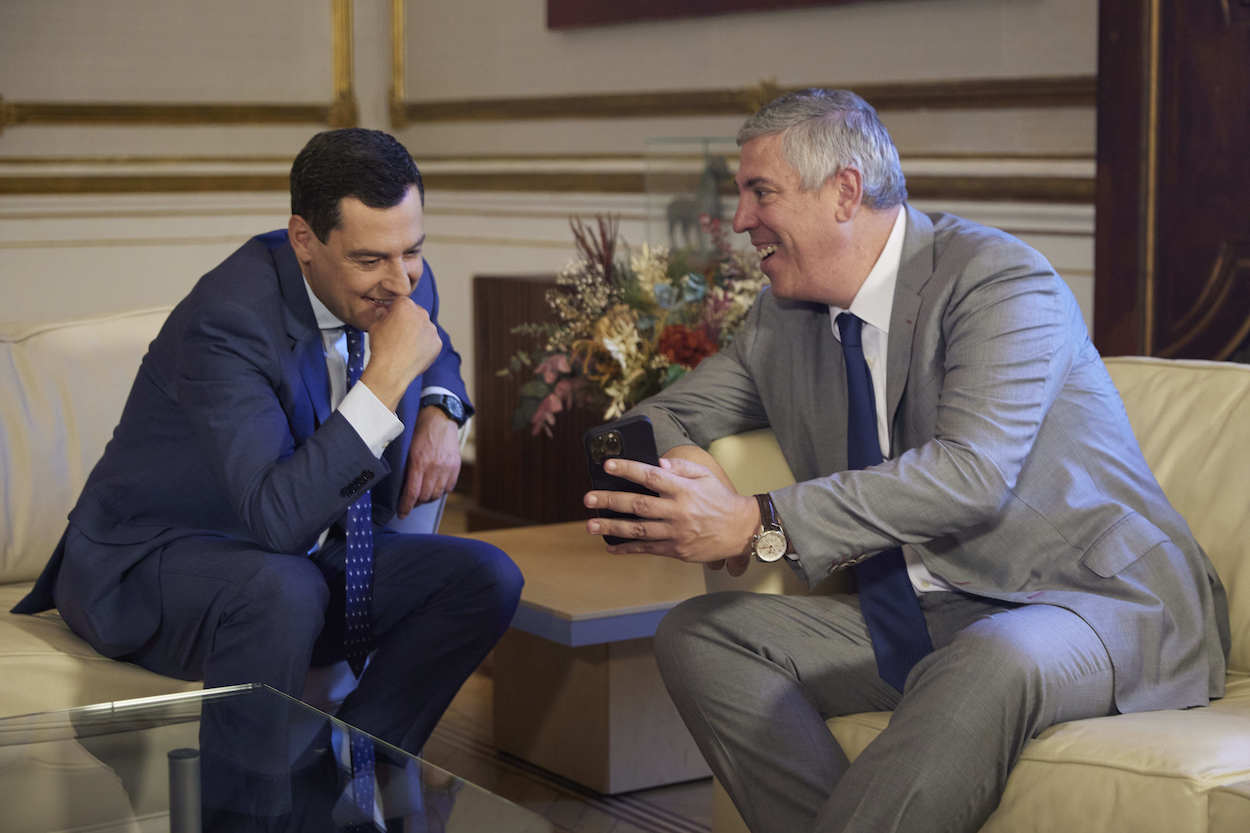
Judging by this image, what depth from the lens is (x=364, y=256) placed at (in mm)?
2305

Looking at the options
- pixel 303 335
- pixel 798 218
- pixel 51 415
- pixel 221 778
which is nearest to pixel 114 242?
pixel 51 415

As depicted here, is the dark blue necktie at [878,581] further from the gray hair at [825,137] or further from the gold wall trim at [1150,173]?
the gold wall trim at [1150,173]

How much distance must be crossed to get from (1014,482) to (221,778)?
1.06m

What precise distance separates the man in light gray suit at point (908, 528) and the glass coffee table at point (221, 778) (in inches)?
17.7

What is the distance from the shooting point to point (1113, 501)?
206cm

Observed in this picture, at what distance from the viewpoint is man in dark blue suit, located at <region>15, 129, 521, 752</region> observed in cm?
223

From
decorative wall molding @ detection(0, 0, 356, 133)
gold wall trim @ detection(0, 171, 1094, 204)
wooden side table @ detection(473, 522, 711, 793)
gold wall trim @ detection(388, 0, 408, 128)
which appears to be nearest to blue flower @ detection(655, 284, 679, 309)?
wooden side table @ detection(473, 522, 711, 793)

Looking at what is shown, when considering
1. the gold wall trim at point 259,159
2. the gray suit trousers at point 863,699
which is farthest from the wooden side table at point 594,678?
the gold wall trim at point 259,159

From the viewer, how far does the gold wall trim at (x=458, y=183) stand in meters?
4.07

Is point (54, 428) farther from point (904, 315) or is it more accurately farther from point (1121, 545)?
point (1121, 545)

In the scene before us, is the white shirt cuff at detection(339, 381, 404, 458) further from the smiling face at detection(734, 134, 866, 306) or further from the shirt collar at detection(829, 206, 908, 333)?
the shirt collar at detection(829, 206, 908, 333)

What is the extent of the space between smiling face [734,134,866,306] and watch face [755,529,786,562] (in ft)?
1.35

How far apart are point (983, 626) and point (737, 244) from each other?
185cm

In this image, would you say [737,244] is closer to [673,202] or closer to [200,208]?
[673,202]
